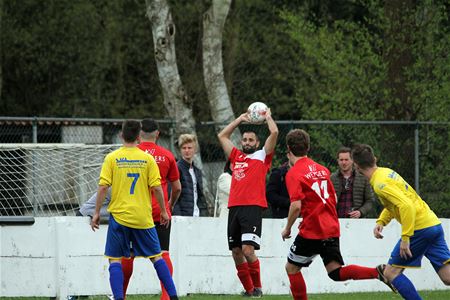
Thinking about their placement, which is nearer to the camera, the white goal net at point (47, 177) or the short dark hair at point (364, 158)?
the short dark hair at point (364, 158)

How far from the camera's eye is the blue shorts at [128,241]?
36.0 ft

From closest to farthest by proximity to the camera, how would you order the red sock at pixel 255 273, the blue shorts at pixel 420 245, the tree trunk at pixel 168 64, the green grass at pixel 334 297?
the blue shorts at pixel 420 245 < the red sock at pixel 255 273 < the green grass at pixel 334 297 < the tree trunk at pixel 168 64

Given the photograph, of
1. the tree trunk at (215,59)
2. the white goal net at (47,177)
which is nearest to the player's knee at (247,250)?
the white goal net at (47,177)

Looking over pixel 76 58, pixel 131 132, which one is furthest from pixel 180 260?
pixel 76 58

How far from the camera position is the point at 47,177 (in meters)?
16.9

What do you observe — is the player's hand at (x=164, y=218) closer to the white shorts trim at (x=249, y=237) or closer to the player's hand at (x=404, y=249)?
the white shorts trim at (x=249, y=237)

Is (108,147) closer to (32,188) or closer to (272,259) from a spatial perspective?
(32,188)

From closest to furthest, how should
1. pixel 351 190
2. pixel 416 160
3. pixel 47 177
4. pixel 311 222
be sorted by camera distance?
pixel 311 222, pixel 351 190, pixel 47 177, pixel 416 160

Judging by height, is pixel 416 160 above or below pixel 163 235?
below

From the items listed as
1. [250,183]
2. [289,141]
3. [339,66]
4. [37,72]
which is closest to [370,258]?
[250,183]

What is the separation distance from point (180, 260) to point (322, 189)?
117 inches

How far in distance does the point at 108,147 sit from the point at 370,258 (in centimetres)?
458

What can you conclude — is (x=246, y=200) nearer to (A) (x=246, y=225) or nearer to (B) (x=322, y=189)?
(A) (x=246, y=225)

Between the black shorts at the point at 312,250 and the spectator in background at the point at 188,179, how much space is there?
2984mm
